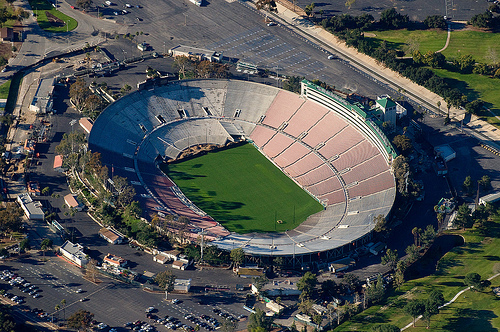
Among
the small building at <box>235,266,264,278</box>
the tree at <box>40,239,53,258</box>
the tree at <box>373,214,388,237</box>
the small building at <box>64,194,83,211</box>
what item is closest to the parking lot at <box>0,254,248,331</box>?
the tree at <box>40,239,53,258</box>

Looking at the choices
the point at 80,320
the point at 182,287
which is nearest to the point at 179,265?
the point at 182,287

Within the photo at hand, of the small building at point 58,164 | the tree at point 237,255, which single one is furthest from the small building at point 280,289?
the small building at point 58,164

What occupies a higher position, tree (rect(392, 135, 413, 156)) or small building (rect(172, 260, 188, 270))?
tree (rect(392, 135, 413, 156))

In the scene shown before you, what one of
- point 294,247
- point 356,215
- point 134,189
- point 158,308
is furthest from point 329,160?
point 158,308

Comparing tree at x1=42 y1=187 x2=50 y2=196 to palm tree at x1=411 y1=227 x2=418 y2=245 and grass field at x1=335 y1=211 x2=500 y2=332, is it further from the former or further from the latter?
palm tree at x1=411 y1=227 x2=418 y2=245

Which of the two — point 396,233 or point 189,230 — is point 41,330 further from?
point 396,233
